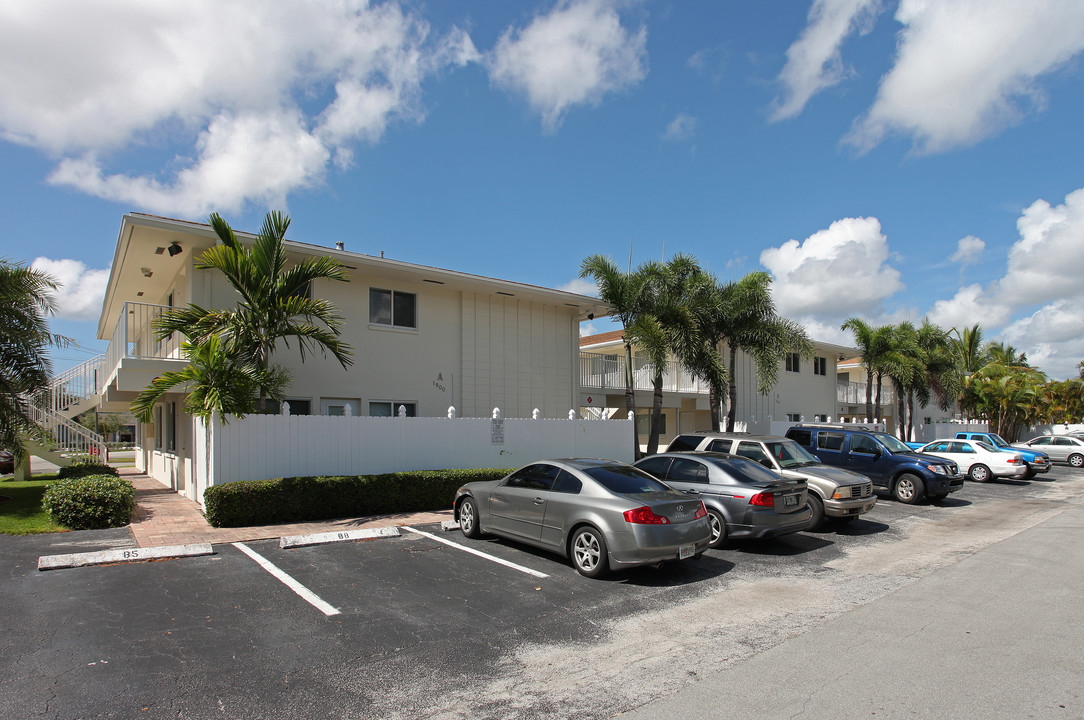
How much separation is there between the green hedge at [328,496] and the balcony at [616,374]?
10.5m

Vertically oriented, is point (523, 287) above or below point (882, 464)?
above

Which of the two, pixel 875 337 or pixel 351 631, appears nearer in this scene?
pixel 351 631

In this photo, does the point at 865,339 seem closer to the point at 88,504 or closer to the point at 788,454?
the point at 788,454

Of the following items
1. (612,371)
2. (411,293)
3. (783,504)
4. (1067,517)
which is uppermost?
(411,293)

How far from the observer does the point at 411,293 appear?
55.6 feet

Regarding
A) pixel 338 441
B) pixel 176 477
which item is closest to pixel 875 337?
pixel 338 441

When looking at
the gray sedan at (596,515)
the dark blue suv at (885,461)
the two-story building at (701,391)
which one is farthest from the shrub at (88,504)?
the dark blue suv at (885,461)

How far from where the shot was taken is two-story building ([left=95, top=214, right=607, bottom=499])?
14.0m

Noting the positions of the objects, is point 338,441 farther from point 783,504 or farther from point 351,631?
point 783,504

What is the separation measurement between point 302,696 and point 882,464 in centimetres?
1479

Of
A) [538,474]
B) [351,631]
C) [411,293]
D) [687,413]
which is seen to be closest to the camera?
[351,631]

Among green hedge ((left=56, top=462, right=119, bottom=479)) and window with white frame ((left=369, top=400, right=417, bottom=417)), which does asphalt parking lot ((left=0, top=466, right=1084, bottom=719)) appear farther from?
window with white frame ((left=369, top=400, right=417, bottom=417))

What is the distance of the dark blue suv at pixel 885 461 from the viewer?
49.0 feet

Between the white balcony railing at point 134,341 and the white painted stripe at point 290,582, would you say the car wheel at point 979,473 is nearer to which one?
the white painted stripe at point 290,582
